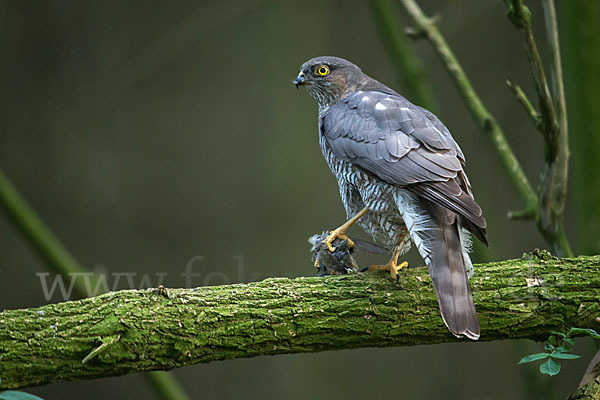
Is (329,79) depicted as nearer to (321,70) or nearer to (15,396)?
(321,70)

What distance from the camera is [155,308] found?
1.99 m

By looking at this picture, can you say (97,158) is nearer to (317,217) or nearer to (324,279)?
(317,217)

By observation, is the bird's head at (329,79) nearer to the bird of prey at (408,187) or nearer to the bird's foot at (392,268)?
the bird of prey at (408,187)

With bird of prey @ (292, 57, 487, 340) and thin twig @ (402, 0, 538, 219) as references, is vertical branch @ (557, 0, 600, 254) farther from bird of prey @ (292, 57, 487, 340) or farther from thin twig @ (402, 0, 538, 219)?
bird of prey @ (292, 57, 487, 340)

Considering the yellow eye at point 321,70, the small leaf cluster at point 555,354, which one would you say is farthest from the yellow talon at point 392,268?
the yellow eye at point 321,70

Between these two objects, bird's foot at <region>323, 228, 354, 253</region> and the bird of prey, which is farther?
bird's foot at <region>323, 228, 354, 253</region>

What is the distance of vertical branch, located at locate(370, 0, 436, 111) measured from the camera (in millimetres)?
3709

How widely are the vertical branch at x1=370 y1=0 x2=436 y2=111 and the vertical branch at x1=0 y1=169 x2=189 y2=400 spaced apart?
2152 millimetres

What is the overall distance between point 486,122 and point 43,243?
2390 millimetres

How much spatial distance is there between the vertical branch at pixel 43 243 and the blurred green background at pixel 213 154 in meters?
1.55

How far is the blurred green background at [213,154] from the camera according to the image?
4766mm

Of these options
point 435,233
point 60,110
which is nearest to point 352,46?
point 60,110

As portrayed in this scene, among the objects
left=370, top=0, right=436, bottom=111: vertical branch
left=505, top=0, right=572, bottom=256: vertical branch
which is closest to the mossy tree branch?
left=505, top=0, right=572, bottom=256: vertical branch

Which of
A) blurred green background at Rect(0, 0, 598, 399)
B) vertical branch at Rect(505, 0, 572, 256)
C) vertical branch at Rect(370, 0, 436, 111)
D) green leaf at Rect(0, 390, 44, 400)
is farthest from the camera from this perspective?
blurred green background at Rect(0, 0, 598, 399)
